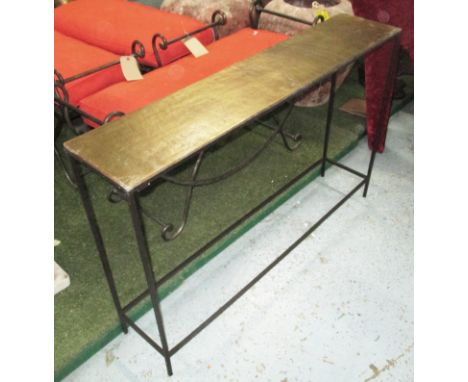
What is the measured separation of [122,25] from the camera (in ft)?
8.47

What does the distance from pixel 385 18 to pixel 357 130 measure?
64 cm

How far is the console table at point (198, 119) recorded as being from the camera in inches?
41.4

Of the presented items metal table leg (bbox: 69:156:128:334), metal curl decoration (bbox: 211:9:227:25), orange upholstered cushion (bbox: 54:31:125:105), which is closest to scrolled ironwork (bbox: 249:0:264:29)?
metal curl decoration (bbox: 211:9:227:25)

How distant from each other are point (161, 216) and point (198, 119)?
89cm

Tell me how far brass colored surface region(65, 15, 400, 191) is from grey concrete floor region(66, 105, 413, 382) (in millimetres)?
781

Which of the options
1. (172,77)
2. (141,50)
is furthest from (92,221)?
(141,50)

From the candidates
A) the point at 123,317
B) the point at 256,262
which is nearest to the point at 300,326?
the point at 256,262

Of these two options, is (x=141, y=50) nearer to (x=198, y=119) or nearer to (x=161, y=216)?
(x=161, y=216)

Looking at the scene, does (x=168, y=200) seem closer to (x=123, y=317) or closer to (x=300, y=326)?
(x=123, y=317)

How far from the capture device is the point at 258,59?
59.2 inches

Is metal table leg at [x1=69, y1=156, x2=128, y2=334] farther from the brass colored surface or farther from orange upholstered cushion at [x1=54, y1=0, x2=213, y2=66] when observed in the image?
orange upholstered cushion at [x1=54, y1=0, x2=213, y2=66]

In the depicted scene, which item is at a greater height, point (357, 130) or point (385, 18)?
point (385, 18)

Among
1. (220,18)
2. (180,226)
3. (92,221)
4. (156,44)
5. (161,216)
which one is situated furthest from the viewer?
(220,18)

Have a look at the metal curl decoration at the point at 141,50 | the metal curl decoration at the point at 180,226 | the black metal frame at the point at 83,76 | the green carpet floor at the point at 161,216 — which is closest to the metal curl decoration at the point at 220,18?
the black metal frame at the point at 83,76
